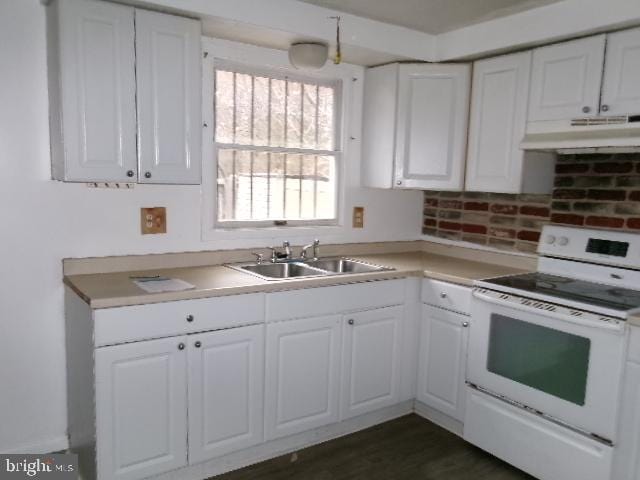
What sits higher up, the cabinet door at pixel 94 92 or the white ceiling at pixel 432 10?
the white ceiling at pixel 432 10

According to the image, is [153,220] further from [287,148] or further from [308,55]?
[308,55]

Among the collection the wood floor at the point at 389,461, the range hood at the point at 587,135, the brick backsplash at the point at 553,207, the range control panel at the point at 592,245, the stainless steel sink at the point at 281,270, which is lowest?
the wood floor at the point at 389,461

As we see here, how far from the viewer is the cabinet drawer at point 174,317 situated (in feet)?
6.73

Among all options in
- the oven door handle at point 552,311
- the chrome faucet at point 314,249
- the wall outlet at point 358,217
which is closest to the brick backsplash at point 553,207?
the wall outlet at point 358,217

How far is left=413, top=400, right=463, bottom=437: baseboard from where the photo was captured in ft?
9.42

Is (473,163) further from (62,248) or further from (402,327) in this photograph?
(62,248)

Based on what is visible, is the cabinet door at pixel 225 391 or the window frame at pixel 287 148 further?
the window frame at pixel 287 148

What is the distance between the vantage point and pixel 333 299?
8.77 feet

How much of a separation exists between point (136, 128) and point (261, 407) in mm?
1408

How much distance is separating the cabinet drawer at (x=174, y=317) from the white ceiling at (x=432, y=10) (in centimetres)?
154

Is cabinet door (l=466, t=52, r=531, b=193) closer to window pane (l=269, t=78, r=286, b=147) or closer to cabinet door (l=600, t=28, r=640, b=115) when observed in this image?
cabinet door (l=600, t=28, r=640, b=115)

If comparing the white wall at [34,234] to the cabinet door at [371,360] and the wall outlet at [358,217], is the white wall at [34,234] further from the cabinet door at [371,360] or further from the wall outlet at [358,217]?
the wall outlet at [358,217]

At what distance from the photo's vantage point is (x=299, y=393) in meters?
2.62

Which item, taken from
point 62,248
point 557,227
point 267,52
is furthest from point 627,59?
point 62,248
